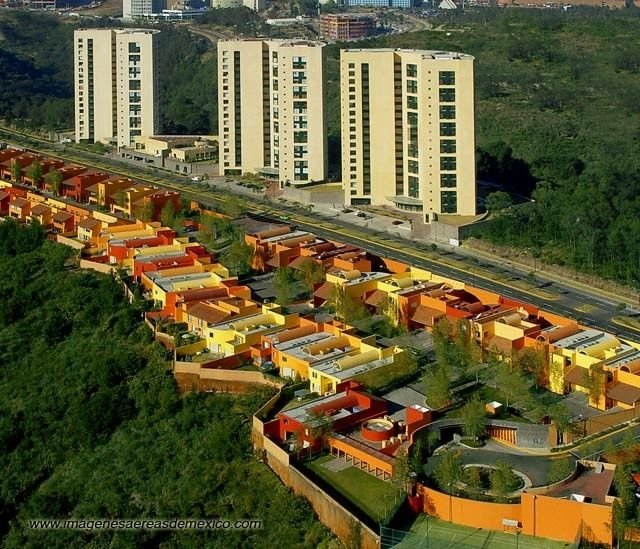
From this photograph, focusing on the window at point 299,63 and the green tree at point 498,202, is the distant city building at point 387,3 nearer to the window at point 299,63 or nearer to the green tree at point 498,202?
the window at point 299,63

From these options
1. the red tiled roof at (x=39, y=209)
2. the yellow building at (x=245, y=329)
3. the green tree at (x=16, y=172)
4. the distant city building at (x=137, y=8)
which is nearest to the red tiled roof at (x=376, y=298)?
the yellow building at (x=245, y=329)

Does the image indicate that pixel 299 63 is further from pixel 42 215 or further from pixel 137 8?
pixel 137 8

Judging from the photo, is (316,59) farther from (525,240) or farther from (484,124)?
(484,124)

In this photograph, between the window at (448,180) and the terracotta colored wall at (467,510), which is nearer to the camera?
the terracotta colored wall at (467,510)

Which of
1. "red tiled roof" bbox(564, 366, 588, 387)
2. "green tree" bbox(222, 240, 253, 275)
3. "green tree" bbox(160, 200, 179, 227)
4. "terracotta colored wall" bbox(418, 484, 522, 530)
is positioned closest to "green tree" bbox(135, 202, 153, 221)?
"green tree" bbox(160, 200, 179, 227)

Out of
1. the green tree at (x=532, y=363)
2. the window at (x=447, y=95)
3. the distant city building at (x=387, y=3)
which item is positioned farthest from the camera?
the distant city building at (x=387, y=3)
